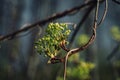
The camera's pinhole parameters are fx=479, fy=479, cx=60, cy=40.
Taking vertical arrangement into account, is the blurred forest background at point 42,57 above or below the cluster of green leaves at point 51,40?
above

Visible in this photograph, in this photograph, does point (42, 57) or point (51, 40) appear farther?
point (42, 57)

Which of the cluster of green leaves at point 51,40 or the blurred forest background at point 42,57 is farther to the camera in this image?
the blurred forest background at point 42,57

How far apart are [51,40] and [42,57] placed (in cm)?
397

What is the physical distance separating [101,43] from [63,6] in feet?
5.45

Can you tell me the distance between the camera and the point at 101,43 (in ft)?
31.8

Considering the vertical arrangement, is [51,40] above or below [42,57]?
below

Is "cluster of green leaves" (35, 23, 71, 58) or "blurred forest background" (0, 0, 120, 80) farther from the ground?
"blurred forest background" (0, 0, 120, 80)

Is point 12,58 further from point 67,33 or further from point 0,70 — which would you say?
point 67,33

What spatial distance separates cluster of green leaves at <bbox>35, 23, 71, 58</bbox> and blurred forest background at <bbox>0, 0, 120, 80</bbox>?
3.00 ft

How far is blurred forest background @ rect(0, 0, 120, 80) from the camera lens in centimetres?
260

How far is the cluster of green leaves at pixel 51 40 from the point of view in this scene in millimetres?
943

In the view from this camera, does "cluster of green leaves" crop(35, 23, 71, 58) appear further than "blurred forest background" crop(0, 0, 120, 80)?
No

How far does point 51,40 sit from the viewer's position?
3.10 feet

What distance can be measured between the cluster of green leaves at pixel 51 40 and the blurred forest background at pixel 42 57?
91cm
